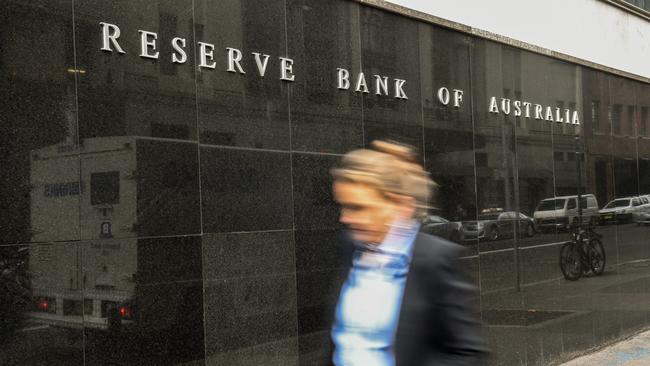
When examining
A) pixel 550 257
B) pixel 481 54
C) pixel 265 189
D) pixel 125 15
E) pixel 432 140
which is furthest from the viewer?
pixel 550 257

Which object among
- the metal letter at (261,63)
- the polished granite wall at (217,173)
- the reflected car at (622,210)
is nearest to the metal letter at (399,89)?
the polished granite wall at (217,173)

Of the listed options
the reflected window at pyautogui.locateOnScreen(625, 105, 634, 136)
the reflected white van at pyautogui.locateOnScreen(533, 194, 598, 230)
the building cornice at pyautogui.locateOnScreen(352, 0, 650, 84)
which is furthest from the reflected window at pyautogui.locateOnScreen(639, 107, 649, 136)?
the reflected white van at pyautogui.locateOnScreen(533, 194, 598, 230)

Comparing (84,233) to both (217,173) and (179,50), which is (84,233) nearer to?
(217,173)


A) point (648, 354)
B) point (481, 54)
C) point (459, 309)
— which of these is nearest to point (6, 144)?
point (459, 309)

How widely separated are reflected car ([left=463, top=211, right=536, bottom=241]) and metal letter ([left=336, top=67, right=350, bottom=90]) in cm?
217

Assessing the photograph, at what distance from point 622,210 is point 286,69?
269 inches

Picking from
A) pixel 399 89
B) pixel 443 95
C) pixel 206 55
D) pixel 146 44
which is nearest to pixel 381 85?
pixel 399 89

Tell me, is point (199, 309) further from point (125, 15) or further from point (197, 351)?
point (125, 15)

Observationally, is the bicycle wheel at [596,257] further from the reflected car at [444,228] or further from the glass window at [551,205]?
the reflected car at [444,228]

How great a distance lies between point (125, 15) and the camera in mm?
5277

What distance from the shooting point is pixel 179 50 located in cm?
562

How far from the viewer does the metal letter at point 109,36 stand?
16.8 ft

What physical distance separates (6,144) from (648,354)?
815 centimetres

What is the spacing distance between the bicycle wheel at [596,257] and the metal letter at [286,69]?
19.1 ft
